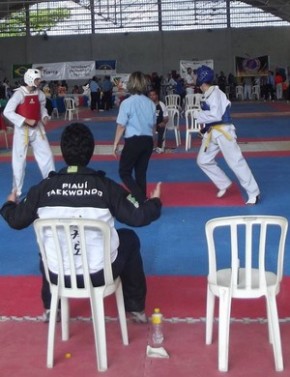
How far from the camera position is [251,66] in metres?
35.4

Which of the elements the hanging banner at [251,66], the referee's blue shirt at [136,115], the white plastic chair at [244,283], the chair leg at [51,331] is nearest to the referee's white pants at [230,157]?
the referee's blue shirt at [136,115]

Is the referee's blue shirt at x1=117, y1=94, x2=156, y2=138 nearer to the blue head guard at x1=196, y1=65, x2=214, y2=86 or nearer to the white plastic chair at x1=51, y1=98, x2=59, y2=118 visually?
the blue head guard at x1=196, y1=65, x2=214, y2=86

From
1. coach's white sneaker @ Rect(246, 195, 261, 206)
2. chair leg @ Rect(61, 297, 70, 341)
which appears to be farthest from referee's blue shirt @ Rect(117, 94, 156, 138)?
chair leg @ Rect(61, 297, 70, 341)

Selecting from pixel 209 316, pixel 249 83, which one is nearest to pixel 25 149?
pixel 209 316

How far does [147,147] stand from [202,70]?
1165 millimetres

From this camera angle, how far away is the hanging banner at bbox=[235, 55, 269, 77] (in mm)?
35075

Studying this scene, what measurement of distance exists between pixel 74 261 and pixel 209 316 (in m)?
0.91

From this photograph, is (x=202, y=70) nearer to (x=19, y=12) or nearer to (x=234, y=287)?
(x=234, y=287)

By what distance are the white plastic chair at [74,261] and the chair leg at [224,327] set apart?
0.65 m

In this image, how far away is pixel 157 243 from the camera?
6.57 meters

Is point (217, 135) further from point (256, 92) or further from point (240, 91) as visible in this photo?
point (240, 91)

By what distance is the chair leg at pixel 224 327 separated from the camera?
3.69 meters

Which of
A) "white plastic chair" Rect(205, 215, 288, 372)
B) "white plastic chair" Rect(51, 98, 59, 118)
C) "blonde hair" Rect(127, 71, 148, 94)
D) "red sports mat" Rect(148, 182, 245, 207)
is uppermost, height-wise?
"blonde hair" Rect(127, 71, 148, 94)

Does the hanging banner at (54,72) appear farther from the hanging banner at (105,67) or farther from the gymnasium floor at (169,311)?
the gymnasium floor at (169,311)
